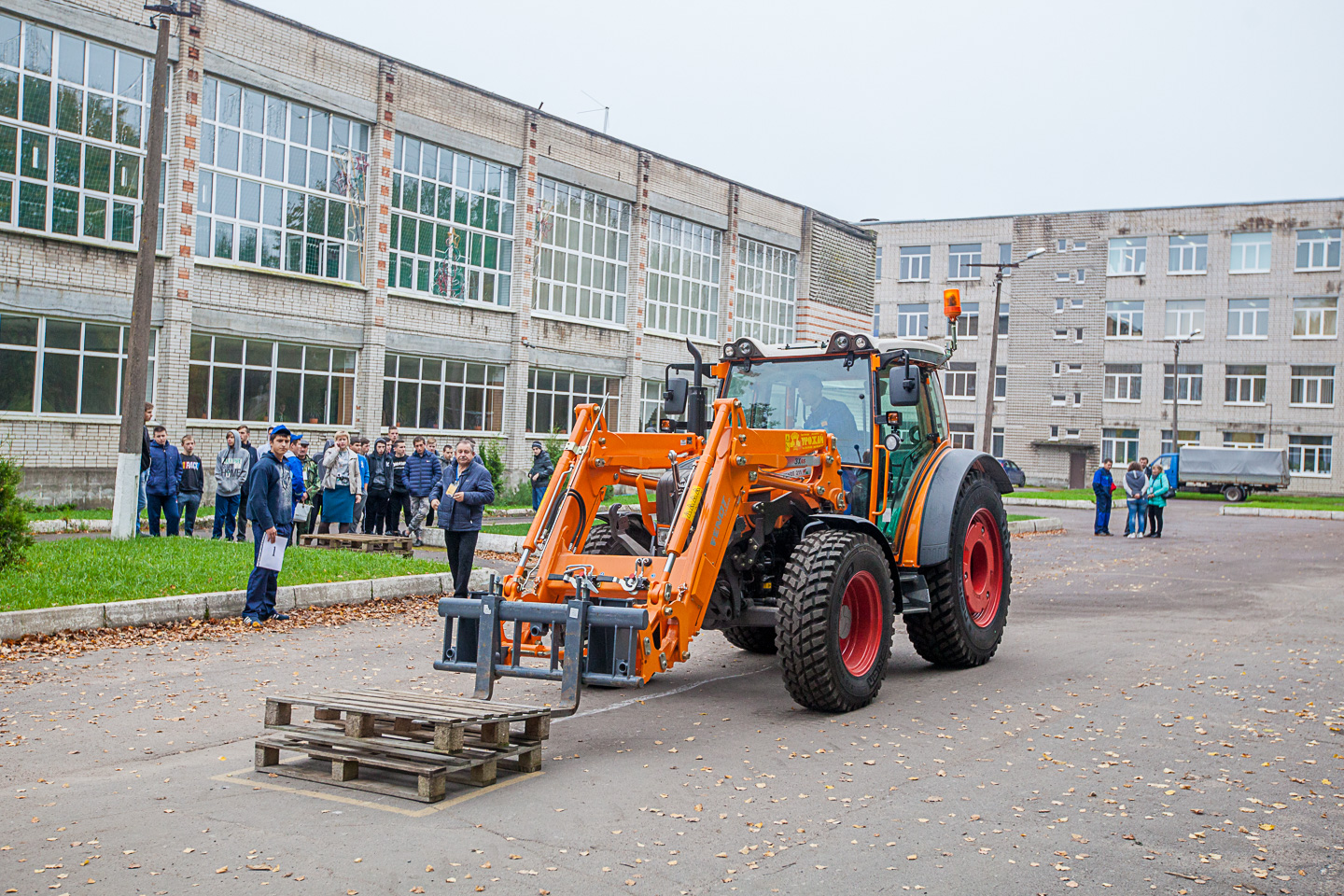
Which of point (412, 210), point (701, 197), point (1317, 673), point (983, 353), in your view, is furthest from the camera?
point (983, 353)

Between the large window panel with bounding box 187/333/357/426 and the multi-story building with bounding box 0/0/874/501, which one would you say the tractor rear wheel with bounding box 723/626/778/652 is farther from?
the large window panel with bounding box 187/333/357/426

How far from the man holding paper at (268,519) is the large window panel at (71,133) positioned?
43.0 feet

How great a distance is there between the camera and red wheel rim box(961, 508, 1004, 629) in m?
10.3

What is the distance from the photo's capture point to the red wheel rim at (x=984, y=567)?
10.3 meters

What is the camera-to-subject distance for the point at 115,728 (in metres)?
7.37

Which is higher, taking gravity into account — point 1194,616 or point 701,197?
point 701,197

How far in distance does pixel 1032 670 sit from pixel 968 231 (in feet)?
192

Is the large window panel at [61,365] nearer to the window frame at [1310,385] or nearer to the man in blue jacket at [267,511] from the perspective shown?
the man in blue jacket at [267,511]

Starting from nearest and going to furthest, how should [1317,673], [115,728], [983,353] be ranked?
[115,728], [1317,673], [983,353]

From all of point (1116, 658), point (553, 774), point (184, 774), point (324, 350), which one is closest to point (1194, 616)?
point (1116, 658)

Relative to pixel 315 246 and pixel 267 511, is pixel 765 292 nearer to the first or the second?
pixel 315 246

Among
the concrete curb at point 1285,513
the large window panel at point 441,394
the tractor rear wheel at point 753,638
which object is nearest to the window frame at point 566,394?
the large window panel at point 441,394

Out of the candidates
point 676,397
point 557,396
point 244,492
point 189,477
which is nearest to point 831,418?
point 676,397

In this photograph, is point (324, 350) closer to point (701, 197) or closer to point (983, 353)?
point (701, 197)
